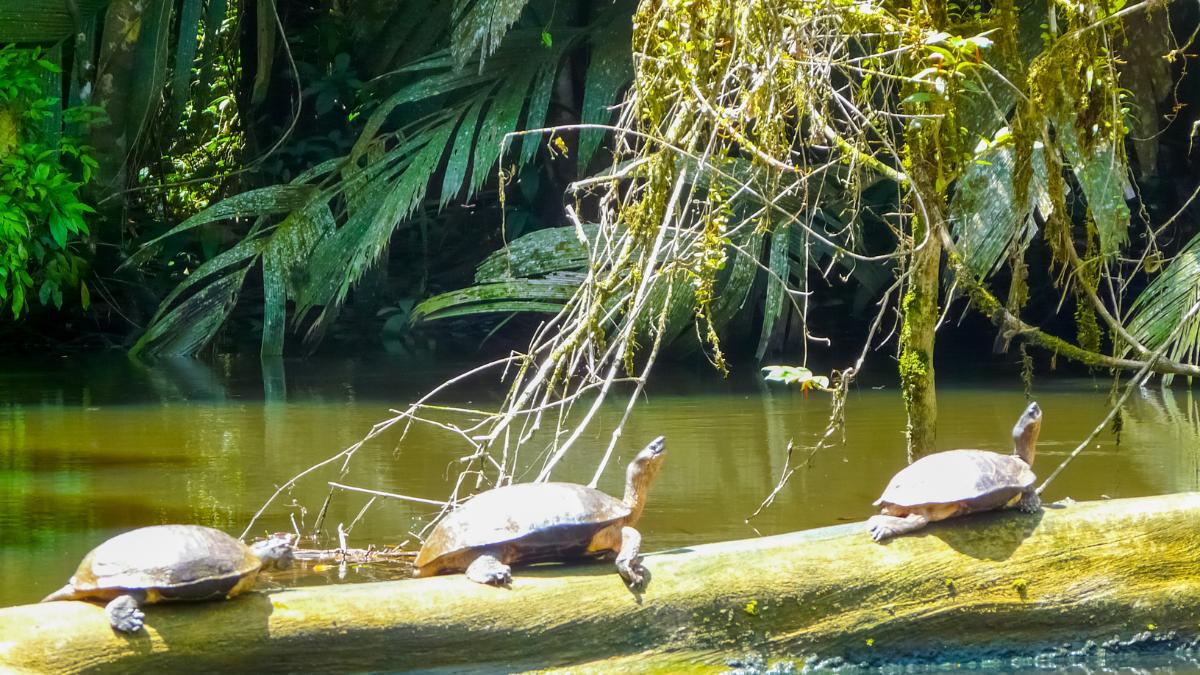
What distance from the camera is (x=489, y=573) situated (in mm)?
3307

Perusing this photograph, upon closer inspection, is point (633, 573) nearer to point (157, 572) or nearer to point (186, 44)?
point (157, 572)

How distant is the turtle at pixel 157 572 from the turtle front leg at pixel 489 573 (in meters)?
0.52

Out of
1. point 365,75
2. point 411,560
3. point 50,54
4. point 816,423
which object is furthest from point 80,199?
point 411,560

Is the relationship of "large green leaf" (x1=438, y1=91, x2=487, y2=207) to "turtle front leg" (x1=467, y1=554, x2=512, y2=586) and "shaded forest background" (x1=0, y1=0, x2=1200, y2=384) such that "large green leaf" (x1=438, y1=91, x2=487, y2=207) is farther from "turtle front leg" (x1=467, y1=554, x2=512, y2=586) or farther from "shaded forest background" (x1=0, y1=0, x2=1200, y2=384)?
"turtle front leg" (x1=467, y1=554, x2=512, y2=586)

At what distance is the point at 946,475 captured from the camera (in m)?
3.63

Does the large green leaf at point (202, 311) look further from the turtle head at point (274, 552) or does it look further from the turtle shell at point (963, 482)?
the turtle shell at point (963, 482)

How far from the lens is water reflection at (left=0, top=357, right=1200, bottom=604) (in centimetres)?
492

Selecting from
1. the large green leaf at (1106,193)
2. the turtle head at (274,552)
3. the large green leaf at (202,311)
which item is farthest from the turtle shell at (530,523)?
the large green leaf at (202,311)

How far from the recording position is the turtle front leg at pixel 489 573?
3.30 meters

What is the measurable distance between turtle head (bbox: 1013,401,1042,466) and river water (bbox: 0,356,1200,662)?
0.76 m

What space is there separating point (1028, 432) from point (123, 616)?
2506 mm

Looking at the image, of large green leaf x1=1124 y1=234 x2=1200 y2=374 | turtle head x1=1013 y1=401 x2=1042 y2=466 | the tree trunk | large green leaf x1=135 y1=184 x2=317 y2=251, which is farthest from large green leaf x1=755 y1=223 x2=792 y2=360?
turtle head x1=1013 y1=401 x2=1042 y2=466

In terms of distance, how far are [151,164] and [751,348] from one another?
5.73m

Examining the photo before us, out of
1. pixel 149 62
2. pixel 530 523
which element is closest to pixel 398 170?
pixel 149 62
